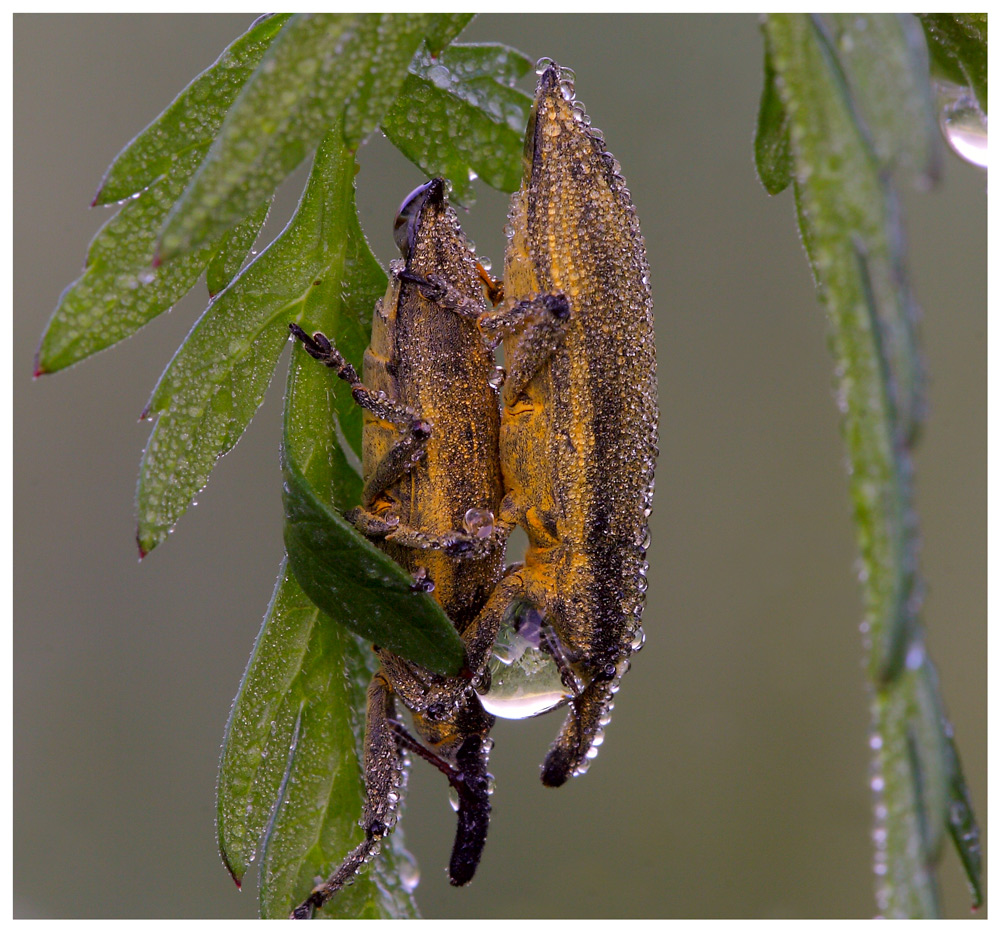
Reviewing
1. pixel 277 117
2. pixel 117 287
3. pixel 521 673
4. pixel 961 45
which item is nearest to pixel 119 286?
pixel 117 287

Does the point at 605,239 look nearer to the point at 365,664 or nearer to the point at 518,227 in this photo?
the point at 518,227

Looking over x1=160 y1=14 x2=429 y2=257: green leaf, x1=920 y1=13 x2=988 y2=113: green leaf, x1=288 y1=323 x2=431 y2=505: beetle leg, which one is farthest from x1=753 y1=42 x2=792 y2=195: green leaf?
x1=288 y1=323 x2=431 y2=505: beetle leg

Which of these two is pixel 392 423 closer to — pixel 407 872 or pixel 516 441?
pixel 516 441

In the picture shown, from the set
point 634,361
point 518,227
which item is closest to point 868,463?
point 634,361

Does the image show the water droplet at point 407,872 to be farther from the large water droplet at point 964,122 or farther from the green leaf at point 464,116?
the large water droplet at point 964,122

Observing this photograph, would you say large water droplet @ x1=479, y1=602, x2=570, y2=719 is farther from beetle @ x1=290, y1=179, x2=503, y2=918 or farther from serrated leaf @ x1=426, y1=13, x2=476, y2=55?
serrated leaf @ x1=426, y1=13, x2=476, y2=55
